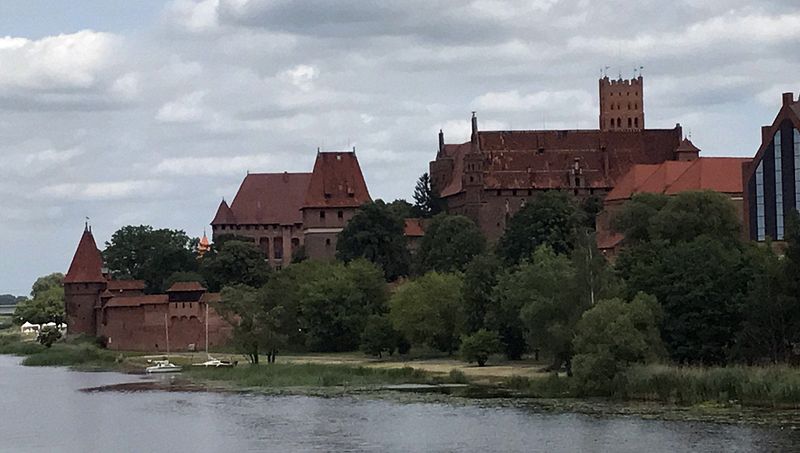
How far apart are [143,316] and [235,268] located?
1293cm

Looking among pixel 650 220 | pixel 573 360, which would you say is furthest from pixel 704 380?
pixel 650 220

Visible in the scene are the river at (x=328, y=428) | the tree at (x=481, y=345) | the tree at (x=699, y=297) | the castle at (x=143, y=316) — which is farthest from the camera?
the castle at (x=143, y=316)

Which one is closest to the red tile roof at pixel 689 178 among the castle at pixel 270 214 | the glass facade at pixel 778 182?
the glass facade at pixel 778 182

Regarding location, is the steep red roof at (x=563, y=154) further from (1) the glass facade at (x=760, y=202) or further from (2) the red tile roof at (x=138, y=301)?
(1) the glass facade at (x=760, y=202)

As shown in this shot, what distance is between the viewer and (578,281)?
60438mm

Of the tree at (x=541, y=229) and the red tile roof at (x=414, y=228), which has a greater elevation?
the red tile roof at (x=414, y=228)

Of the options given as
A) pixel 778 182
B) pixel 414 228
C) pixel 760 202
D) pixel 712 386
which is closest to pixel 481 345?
pixel 760 202

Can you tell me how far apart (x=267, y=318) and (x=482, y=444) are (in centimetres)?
3469

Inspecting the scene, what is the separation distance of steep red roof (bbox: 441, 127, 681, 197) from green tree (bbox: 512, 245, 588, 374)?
5140 cm

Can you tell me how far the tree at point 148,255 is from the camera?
127 meters

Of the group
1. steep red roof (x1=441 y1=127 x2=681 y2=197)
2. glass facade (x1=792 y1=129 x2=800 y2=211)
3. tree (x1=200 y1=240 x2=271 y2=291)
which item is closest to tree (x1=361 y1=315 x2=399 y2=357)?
glass facade (x1=792 y1=129 x2=800 y2=211)

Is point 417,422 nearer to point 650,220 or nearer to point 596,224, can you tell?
point 650,220

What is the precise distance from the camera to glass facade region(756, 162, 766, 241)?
8369 cm

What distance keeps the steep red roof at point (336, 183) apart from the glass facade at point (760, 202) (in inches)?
1718
